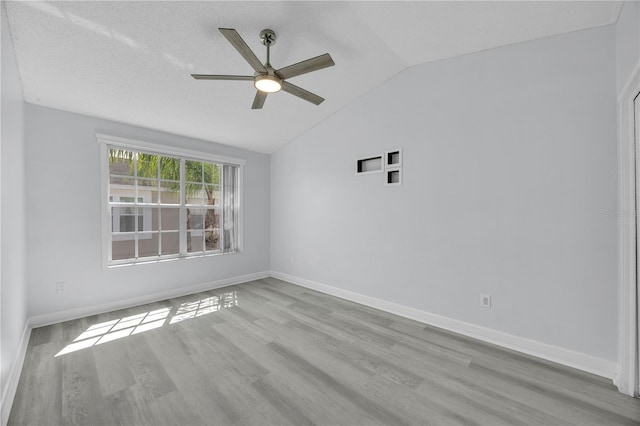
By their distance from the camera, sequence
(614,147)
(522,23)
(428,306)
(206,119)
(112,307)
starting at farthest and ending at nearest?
(206,119)
(112,307)
(428,306)
(522,23)
(614,147)

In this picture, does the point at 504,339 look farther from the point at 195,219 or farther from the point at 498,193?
the point at 195,219

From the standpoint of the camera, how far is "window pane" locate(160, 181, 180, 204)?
160 inches

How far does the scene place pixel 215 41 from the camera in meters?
2.51

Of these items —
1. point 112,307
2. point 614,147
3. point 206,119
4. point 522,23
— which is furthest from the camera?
point 206,119

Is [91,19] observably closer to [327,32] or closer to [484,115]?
[327,32]

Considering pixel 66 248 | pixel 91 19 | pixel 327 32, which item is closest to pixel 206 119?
pixel 91 19

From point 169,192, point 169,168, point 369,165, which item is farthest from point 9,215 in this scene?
point 369,165

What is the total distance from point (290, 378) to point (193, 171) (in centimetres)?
366

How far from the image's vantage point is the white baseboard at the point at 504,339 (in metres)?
2.17

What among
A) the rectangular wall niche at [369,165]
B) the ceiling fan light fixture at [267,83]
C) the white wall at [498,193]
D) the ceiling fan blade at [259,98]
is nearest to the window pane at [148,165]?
the ceiling fan blade at [259,98]

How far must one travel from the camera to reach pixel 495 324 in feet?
8.73

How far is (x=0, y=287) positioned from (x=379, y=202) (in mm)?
3495

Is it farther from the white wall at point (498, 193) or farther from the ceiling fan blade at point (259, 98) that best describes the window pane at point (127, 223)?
the white wall at point (498, 193)

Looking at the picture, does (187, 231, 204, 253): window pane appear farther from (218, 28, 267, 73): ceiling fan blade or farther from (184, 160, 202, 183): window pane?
(218, 28, 267, 73): ceiling fan blade
